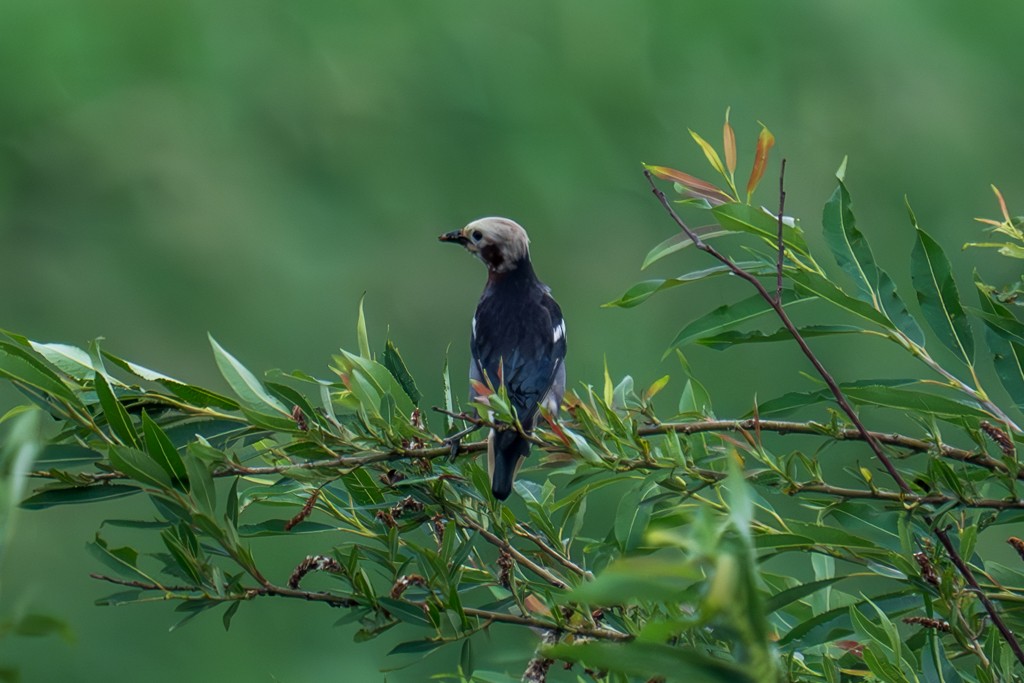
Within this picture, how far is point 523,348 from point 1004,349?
1044 mm

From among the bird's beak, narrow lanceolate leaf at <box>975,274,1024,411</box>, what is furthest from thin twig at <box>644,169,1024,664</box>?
the bird's beak

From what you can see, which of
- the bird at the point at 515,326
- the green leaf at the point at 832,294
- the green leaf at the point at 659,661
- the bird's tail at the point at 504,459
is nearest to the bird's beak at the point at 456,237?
the bird at the point at 515,326

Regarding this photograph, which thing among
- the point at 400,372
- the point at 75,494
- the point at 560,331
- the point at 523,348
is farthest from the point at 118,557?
the point at 560,331

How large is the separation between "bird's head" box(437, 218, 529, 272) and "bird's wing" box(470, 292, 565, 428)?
0.35 feet

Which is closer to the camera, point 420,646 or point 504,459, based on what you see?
point 420,646

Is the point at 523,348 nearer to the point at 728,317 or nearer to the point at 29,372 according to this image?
the point at 728,317

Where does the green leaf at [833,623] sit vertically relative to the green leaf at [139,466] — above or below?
below

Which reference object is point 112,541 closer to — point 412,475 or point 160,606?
point 160,606

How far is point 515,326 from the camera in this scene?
6.53ft

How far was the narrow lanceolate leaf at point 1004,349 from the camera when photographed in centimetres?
92

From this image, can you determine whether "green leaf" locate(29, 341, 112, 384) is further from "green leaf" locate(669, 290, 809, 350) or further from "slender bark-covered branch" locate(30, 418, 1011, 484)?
"green leaf" locate(669, 290, 809, 350)

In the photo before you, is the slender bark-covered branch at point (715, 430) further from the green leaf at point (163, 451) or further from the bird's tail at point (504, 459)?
the bird's tail at point (504, 459)

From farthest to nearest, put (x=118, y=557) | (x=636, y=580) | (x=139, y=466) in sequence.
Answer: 1. (x=118, y=557)
2. (x=139, y=466)
3. (x=636, y=580)

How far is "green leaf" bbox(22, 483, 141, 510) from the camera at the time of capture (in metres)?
0.84
